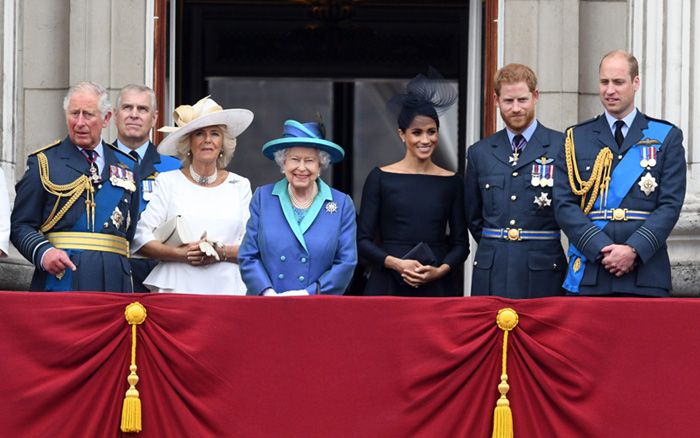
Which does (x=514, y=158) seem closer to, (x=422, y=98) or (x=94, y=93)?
(x=422, y=98)

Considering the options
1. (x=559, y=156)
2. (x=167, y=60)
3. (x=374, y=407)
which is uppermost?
(x=167, y=60)

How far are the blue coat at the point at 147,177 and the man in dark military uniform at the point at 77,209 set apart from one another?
0.48m

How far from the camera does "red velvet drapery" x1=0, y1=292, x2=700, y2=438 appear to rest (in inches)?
266

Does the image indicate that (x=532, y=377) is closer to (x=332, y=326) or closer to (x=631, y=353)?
(x=631, y=353)

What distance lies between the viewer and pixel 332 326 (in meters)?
6.82

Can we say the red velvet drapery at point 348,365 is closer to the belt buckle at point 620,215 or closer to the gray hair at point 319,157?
the belt buckle at point 620,215

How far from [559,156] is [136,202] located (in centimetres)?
204

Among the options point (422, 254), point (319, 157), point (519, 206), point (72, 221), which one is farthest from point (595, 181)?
point (72, 221)

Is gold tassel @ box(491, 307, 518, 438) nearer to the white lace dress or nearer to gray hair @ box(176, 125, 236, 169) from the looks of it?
the white lace dress

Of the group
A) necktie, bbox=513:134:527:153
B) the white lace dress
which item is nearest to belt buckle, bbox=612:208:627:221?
necktie, bbox=513:134:527:153

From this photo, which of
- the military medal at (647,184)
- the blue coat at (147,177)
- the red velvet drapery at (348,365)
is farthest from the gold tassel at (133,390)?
the military medal at (647,184)

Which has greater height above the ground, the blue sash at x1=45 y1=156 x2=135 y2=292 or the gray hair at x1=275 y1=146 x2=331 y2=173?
the gray hair at x1=275 y1=146 x2=331 y2=173

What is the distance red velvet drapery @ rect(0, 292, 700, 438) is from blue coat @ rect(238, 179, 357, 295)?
572 millimetres

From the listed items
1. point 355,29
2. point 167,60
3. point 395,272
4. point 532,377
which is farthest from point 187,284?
point 355,29
